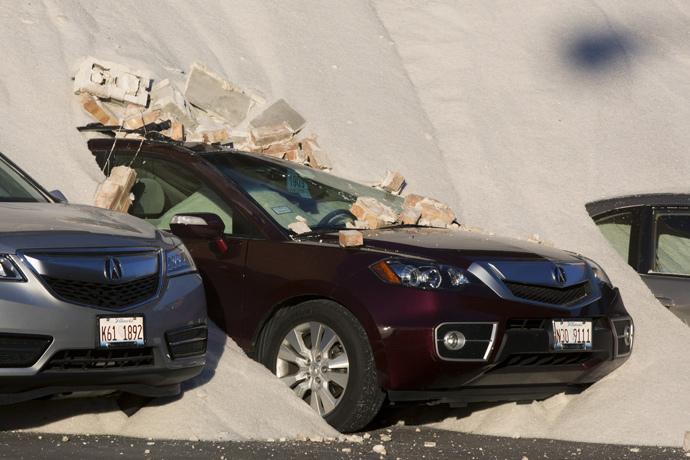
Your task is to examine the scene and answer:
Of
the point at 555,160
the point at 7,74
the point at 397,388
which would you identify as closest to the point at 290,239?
the point at 397,388

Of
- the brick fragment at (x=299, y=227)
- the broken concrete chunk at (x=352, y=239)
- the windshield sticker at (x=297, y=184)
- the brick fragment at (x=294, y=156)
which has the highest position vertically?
the brick fragment at (x=294, y=156)

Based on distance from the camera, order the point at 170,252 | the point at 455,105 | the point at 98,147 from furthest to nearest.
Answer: the point at 455,105 < the point at 98,147 < the point at 170,252

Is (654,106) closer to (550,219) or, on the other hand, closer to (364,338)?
(550,219)

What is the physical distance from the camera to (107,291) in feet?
15.6

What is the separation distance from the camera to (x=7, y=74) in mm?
9820

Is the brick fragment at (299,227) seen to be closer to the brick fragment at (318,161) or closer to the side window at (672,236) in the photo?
the side window at (672,236)

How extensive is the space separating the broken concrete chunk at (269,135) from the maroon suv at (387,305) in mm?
2872

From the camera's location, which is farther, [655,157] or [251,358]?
[655,157]

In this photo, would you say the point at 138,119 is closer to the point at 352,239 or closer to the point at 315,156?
the point at 315,156

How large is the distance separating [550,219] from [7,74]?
6204 mm

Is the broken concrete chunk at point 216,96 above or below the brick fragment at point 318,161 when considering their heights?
above

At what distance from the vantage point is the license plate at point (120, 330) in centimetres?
467

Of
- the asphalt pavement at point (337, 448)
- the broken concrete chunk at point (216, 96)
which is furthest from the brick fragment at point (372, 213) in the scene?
the broken concrete chunk at point (216, 96)

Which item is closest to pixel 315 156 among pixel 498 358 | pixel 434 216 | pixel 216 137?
pixel 216 137
